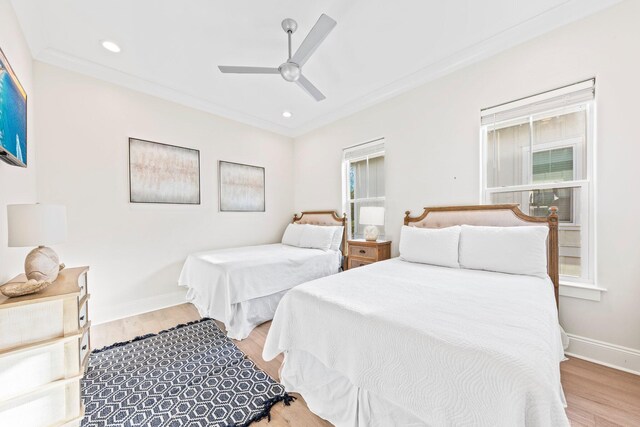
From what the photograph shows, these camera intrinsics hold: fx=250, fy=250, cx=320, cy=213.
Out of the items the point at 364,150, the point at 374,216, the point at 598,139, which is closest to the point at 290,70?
the point at 364,150

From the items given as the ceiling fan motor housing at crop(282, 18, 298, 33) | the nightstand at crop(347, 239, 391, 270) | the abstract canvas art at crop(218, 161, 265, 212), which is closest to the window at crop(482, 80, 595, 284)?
the nightstand at crop(347, 239, 391, 270)

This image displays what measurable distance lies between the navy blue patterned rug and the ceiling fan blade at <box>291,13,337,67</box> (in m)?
2.55

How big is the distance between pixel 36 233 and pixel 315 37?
2199 mm

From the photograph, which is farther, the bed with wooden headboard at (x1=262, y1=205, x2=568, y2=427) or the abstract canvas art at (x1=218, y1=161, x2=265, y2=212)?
the abstract canvas art at (x1=218, y1=161, x2=265, y2=212)

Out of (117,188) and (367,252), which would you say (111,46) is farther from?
(367,252)

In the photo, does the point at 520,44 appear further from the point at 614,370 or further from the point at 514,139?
the point at 614,370

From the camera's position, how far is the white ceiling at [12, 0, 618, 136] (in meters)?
1.98

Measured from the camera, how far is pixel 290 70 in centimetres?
219

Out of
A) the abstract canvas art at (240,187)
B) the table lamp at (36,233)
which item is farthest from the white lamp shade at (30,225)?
the abstract canvas art at (240,187)

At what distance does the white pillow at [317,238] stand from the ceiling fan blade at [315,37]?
2227mm

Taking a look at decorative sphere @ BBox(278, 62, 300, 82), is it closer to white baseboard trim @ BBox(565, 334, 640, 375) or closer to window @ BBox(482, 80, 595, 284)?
window @ BBox(482, 80, 595, 284)

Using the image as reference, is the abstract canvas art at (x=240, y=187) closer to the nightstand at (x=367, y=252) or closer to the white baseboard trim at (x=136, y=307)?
the white baseboard trim at (x=136, y=307)

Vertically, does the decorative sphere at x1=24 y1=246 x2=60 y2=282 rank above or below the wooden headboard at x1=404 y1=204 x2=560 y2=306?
below

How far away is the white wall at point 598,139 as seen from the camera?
1863 millimetres
